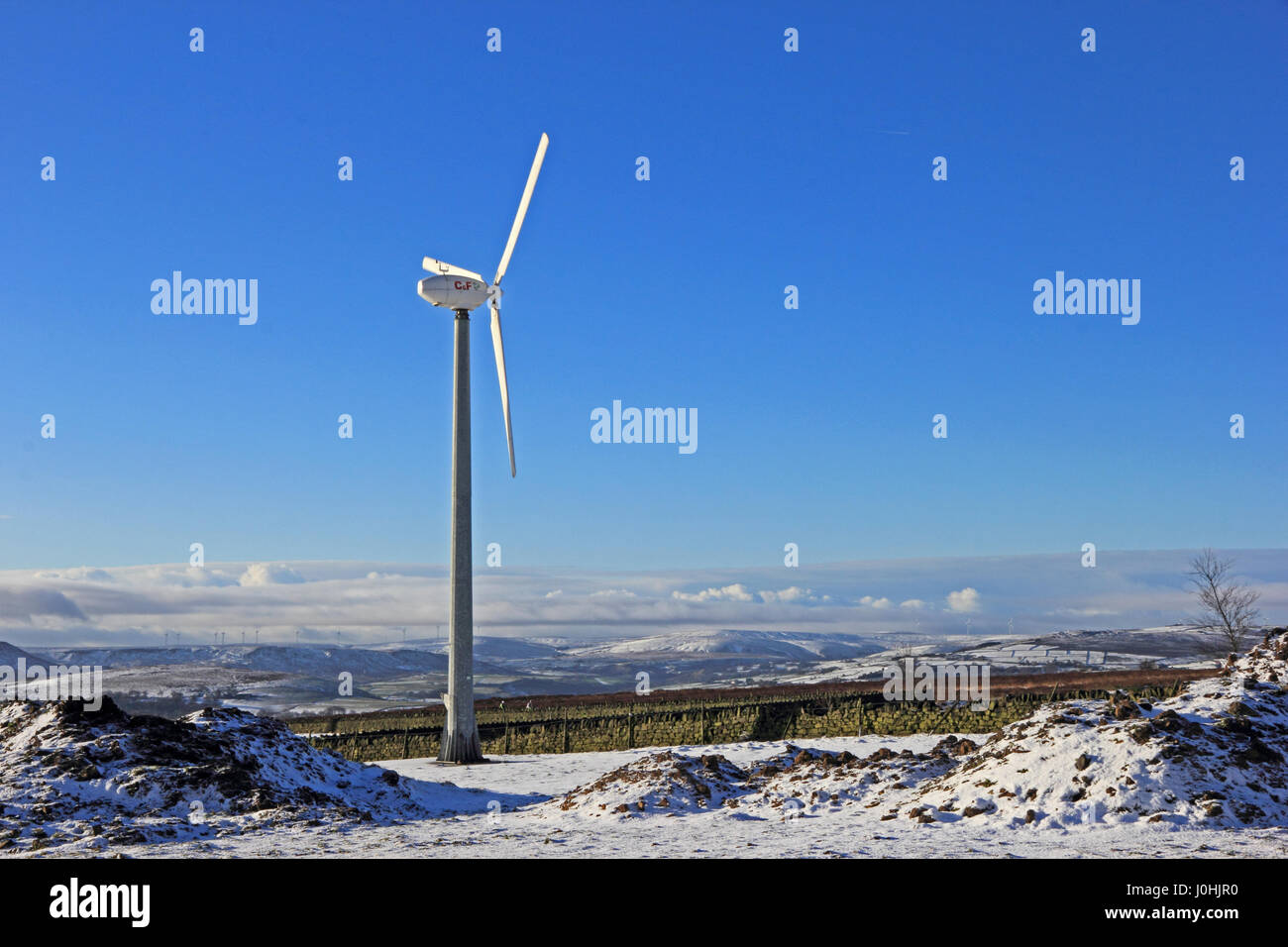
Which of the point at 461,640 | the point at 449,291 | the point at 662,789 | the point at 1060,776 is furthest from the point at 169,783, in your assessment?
the point at 449,291

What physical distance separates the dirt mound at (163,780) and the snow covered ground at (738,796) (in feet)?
0.24

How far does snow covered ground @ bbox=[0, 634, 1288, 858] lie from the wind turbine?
671 cm

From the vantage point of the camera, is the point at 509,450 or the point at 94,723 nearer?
the point at 94,723

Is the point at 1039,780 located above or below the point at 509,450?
below

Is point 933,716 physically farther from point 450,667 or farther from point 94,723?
point 94,723

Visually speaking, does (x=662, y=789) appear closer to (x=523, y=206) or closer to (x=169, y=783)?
(x=169, y=783)

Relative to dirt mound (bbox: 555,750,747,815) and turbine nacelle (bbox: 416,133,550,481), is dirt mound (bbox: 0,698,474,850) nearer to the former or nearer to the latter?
dirt mound (bbox: 555,750,747,815)

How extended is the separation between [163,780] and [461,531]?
1400cm

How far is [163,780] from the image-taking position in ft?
74.0

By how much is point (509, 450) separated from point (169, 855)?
24.3m
